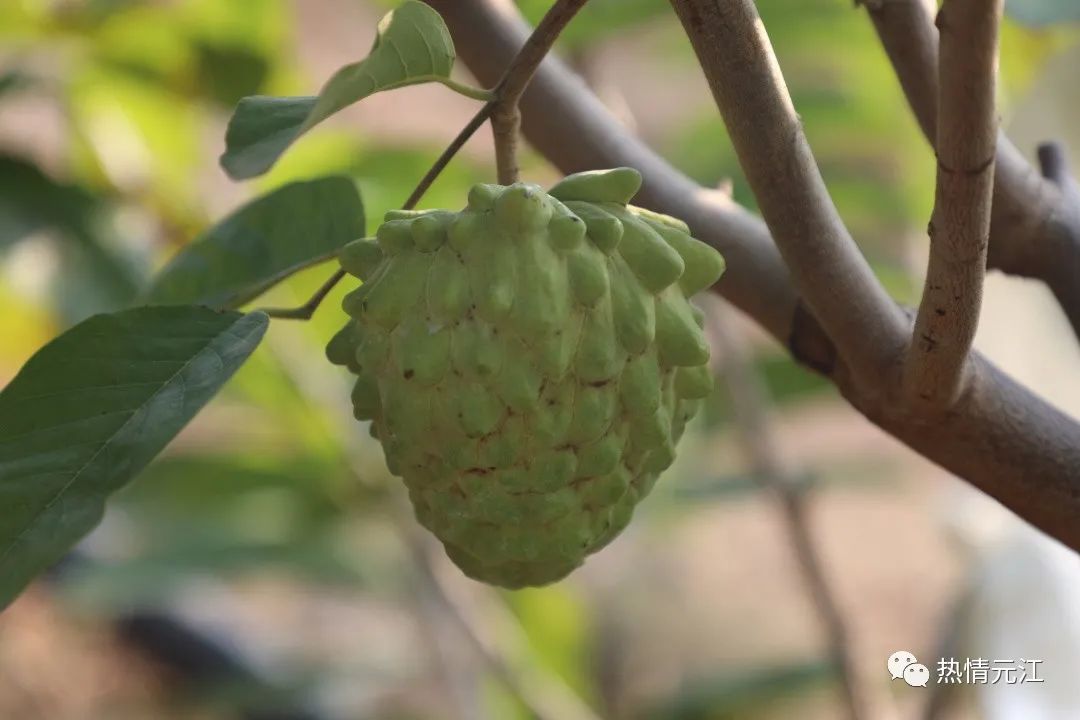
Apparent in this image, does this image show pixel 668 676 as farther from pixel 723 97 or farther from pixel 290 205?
pixel 723 97

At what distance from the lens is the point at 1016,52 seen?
1.53m

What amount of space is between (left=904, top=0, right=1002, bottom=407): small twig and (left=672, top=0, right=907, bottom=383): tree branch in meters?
0.03

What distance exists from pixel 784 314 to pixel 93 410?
39 centimetres

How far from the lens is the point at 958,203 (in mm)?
504

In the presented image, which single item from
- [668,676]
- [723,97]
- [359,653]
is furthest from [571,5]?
[359,653]

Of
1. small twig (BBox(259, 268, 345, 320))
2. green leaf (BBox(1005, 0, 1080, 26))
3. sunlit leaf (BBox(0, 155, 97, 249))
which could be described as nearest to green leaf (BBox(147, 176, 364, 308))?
small twig (BBox(259, 268, 345, 320))

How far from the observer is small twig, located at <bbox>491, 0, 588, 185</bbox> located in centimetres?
54

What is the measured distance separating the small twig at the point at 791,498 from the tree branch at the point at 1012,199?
0.72 metres
